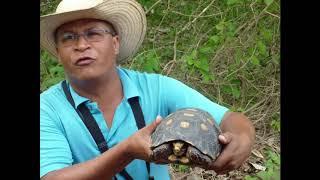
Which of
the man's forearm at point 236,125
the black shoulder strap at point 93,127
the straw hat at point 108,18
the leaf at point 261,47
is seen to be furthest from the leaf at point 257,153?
the black shoulder strap at point 93,127

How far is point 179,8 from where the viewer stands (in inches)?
211

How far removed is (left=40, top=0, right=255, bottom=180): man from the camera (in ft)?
8.22

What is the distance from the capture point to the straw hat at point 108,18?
2633mm

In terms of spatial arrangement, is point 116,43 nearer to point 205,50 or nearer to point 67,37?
point 67,37

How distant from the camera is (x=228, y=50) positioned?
495cm

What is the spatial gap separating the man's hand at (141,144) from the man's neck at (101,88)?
49 cm

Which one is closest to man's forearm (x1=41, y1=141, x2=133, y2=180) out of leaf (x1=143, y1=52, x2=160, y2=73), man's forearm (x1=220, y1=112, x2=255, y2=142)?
man's forearm (x1=220, y1=112, x2=255, y2=142)

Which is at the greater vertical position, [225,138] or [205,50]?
[205,50]

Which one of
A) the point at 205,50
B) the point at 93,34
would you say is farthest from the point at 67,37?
the point at 205,50

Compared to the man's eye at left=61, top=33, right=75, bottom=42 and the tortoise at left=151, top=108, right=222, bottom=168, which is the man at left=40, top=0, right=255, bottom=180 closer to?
the man's eye at left=61, top=33, right=75, bottom=42

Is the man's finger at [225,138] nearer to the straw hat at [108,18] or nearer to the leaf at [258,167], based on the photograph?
the straw hat at [108,18]

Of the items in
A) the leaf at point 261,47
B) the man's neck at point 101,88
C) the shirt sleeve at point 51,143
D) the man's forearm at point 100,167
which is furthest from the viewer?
the leaf at point 261,47

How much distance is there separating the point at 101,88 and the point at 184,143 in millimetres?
623
